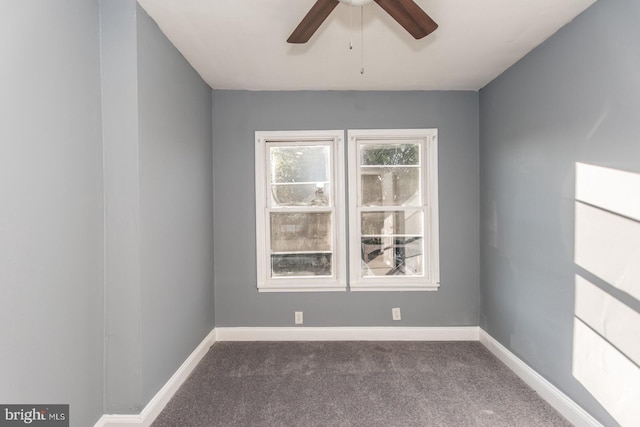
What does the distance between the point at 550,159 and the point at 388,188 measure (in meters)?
1.40

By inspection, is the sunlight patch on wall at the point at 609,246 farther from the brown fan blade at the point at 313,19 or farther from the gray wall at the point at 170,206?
the gray wall at the point at 170,206

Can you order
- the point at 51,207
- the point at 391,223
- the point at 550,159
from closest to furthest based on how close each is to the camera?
the point at 51,207 < the point at 550,159 < the point at 391,223

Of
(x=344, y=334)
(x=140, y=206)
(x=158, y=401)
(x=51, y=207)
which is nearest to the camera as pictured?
(x=51, y=207)

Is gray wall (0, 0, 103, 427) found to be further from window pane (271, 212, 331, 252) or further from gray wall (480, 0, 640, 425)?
gray wall (480, 0, 640, 425)

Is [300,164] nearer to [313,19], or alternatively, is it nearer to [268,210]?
[268,210]

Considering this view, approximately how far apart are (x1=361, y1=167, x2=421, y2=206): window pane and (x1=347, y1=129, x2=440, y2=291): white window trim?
3.5 inches

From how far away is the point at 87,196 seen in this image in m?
1.69

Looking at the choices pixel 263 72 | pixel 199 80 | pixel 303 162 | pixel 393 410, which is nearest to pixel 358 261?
pixel 303 162

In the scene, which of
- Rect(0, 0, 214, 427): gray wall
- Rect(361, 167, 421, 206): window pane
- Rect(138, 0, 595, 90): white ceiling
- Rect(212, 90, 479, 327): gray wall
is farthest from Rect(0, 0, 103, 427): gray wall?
Rect(361, 167, 421, 206): window pane

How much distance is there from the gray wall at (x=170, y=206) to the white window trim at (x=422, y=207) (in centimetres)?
139

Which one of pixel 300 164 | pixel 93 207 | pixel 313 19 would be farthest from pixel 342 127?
pixel 93 207

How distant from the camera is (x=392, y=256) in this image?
131 inches

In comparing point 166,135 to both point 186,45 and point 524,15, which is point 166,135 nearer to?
point 186,45

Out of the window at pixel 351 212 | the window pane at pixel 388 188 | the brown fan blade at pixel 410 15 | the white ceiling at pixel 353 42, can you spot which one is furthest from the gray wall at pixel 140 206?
the window pane at pixel 388 188
